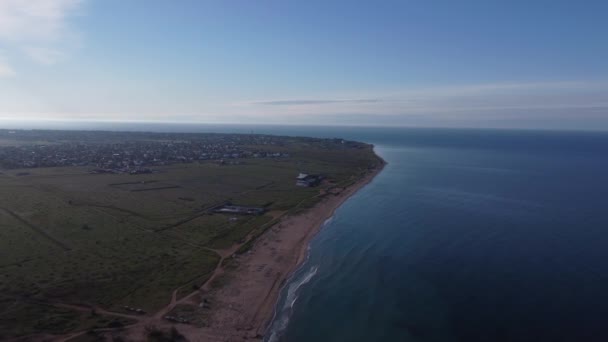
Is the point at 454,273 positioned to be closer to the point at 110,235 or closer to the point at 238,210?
the point at 238,210

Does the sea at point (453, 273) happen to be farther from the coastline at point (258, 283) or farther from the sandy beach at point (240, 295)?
the sandy beach at point (240, 295)

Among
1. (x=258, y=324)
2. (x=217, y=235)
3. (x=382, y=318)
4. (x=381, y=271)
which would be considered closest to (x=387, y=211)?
(x=381, y=271)

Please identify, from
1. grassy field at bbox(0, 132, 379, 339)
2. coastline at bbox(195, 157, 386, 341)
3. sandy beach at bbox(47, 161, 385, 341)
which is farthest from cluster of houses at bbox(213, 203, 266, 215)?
sandy beach at bbox(47, 161, 385, 341)

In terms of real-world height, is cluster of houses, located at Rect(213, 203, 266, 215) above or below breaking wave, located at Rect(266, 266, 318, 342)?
above

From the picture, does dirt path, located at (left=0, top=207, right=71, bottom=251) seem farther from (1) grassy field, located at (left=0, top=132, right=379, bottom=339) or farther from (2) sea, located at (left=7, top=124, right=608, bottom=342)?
(2) sea, located at (left=7, top=124, right=608, bottom=342)

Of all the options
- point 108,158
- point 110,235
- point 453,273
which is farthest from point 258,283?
point 108,158

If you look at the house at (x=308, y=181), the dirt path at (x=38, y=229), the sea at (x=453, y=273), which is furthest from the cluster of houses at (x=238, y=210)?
the house at (x=308, y=181)
